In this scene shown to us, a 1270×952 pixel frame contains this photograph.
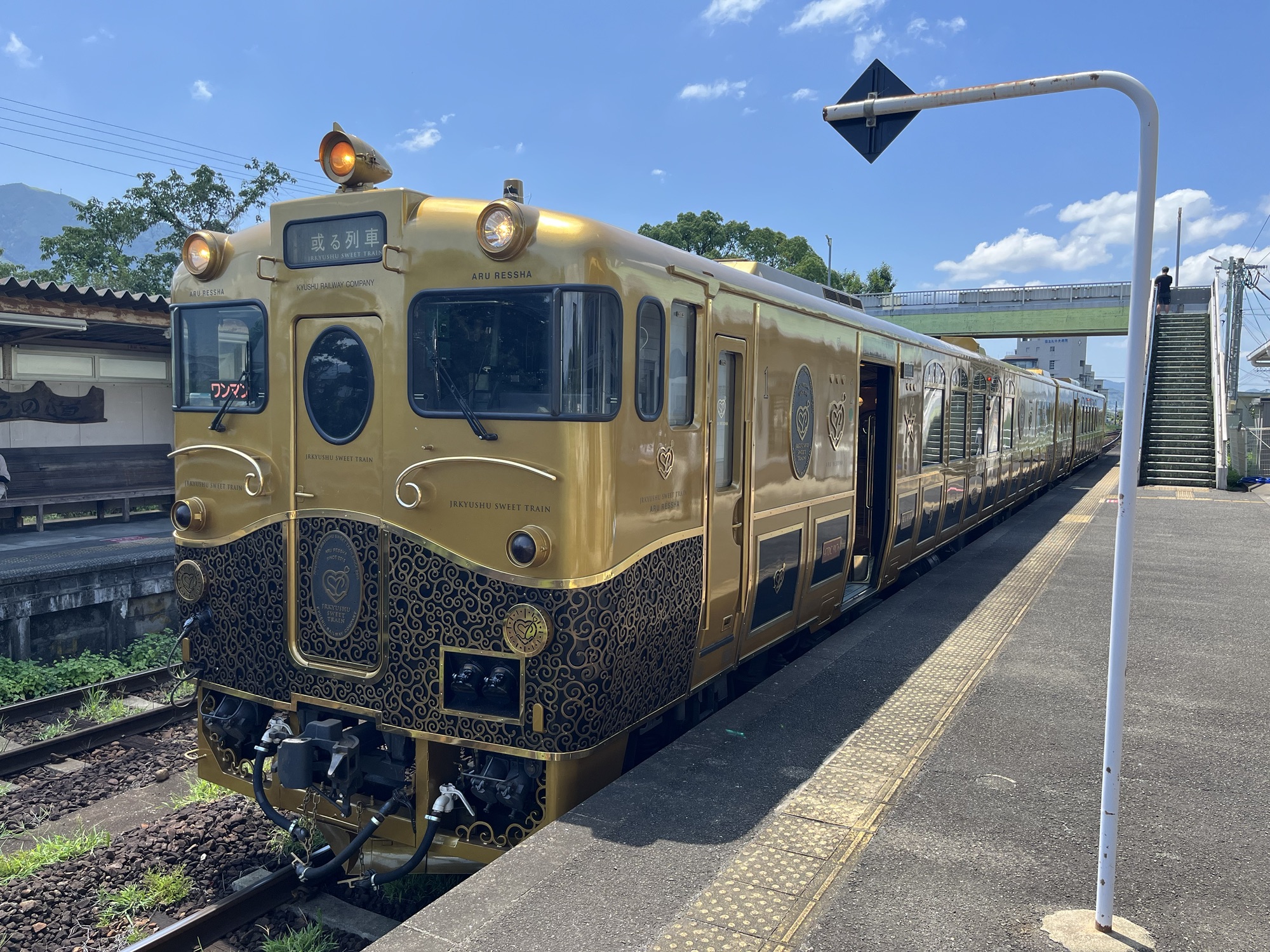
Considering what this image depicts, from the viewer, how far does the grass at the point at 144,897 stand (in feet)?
15.2

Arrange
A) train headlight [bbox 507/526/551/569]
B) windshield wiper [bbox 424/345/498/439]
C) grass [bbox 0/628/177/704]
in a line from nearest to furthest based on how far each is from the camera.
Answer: train headlight [bbox 507/526/551/569], windshield wiper [bbox 424/345/498/439], grass [bbox 0/628/177/704]

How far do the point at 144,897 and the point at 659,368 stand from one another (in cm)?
379

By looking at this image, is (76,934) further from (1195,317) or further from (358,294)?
(1195,317)

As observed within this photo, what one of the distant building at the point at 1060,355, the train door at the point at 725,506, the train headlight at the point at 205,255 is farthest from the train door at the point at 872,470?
the distant building at the point at 1060,355

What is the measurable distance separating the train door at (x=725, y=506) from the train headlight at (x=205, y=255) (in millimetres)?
2727

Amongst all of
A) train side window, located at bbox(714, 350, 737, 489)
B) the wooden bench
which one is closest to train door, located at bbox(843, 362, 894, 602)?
train side window, located at bbox(714, 350, 737, 489)

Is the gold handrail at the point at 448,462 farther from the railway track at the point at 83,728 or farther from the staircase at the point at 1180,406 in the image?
the staircase at the point at 1180,406

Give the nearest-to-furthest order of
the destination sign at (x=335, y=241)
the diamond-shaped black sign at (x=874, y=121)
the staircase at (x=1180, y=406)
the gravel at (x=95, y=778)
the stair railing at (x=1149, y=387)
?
the diamond-shaped black sign at (x=874, y=121)
the destination sign at (x=335, y=241)
the gravel at (x=95, y=778)
the staircase at (x=1180, y=406)
the stair railing at (x=1149, y=387)

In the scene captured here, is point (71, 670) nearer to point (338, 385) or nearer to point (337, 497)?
point (337, 497)

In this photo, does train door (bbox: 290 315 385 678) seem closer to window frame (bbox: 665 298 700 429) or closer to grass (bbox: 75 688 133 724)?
window frame (bbox: 665 298 700 429)

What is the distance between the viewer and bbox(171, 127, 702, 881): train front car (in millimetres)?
4113

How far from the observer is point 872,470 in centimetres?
891

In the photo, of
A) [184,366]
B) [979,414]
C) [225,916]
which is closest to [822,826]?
[225,916]

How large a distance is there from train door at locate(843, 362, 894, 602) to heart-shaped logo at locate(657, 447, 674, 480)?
3.95m
